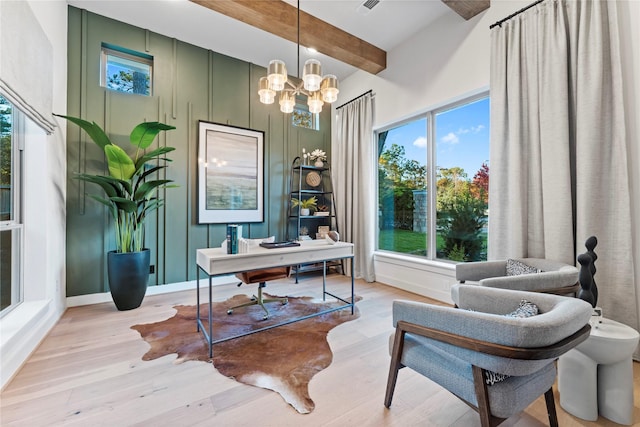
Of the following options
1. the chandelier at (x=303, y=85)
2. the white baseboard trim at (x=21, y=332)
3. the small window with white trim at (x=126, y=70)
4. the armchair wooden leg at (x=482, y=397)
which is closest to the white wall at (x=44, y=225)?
the white baseboard trim at (x=21, y=332)

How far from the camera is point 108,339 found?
239cm

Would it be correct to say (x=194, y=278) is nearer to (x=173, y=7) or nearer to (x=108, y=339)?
(x=108, y=339)

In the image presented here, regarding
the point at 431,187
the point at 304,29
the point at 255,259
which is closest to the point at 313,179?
the point at 431,187

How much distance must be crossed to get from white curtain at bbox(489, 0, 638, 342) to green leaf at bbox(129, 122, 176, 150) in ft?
11.4

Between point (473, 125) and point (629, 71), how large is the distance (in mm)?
1283

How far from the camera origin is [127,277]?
2.97 meters

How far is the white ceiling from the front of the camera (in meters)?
3.12

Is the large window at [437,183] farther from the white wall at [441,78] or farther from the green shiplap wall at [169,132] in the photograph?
the green shiplap wall at [169,132]

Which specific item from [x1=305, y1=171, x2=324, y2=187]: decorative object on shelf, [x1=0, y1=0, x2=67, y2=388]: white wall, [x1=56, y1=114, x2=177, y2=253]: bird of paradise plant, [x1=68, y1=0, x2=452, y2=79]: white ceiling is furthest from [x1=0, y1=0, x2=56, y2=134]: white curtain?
[x1=305, y1=171, x2=324, y2=187]: decorative object on shelf

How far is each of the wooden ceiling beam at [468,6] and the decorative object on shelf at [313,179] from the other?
9.59 feet

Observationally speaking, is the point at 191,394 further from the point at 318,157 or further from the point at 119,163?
the point at 318,157

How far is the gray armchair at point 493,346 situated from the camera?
3.31ft

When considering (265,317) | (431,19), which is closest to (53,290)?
(265,317)

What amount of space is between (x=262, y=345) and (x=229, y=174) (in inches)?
104
